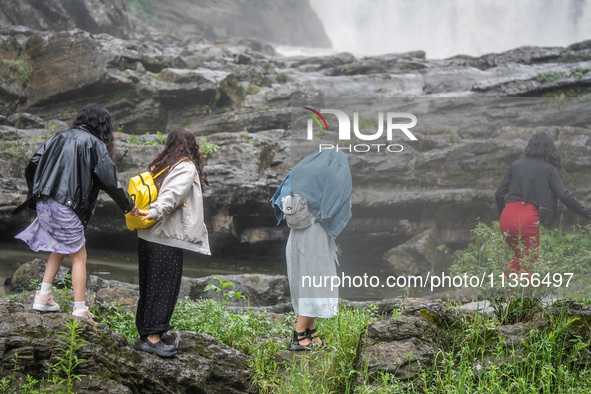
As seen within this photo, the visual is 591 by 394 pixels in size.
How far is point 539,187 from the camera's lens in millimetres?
5094

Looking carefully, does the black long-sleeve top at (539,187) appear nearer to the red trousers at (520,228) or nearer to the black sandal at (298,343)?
the red trousers at (520,228)

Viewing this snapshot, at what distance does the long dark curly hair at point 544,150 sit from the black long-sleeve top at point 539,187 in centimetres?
5

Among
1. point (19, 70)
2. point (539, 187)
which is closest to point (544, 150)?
point (539, 187)

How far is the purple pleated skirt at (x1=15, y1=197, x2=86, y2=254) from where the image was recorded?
12.3 ft

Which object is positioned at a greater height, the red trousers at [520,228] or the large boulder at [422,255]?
the red trousers at [520,228]

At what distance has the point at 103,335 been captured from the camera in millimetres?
3326

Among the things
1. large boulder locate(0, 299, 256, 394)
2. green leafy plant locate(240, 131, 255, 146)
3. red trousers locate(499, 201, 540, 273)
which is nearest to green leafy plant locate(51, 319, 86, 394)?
large boulder locate(0, 299, 256, 394)

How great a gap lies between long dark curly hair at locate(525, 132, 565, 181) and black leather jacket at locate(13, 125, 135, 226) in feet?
13.4

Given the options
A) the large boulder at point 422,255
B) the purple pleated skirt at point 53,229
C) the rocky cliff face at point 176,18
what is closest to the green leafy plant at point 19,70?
the rocky cliff face at point 176,18

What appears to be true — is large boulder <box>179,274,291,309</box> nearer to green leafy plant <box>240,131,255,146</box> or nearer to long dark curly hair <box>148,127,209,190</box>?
long dark curly hair <box>148,127,209,190</box>

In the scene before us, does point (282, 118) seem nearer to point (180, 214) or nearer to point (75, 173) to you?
point (180, 214)

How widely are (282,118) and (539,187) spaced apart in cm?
Answer: 1096

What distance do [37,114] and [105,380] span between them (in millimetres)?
14650

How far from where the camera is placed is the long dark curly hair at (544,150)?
5.10m
